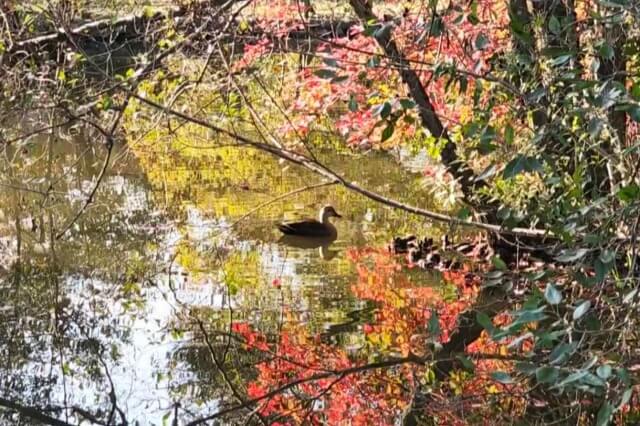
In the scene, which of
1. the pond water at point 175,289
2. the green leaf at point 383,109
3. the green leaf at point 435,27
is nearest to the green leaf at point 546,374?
the green leaf at point 383,109

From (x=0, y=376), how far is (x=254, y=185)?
4.61 metres

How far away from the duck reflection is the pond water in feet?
0.16

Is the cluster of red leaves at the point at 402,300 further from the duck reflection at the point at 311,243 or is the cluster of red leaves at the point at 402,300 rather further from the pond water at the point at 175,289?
the duck reflection at the point at 311,243

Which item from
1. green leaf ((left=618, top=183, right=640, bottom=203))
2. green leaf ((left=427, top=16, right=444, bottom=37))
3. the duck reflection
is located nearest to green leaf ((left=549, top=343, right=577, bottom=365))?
green leaf ((left=618, top=183, right=640, bottom=203))

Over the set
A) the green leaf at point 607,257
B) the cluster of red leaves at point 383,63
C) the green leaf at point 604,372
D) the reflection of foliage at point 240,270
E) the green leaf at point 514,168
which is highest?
the cluster of red leaves at point 383,63

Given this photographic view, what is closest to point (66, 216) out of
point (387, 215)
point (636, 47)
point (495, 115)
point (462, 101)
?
point (387, 215)

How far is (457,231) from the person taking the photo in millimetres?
7523

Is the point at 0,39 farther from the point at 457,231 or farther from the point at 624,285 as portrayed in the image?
the point at 457,231

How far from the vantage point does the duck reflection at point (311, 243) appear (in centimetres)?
750

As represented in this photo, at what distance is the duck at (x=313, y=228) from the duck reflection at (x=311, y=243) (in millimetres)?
28

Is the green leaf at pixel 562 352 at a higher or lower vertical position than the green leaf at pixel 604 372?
higher

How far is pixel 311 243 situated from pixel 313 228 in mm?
183

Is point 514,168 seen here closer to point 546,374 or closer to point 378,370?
point 546,374

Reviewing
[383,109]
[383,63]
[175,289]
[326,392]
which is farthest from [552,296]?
[175,289]
